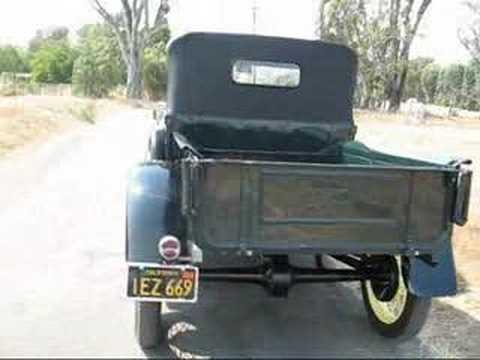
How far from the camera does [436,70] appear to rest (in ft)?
182

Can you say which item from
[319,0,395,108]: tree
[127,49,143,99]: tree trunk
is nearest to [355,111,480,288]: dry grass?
[319,0,395,108]: tree

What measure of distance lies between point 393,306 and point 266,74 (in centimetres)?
242

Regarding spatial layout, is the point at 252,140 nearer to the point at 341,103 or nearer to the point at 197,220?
the point at 341,103

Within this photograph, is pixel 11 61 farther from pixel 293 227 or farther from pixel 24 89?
pixel 293 227

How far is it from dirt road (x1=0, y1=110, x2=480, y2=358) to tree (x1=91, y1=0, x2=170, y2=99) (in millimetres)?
37491

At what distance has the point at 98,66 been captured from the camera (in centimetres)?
5478

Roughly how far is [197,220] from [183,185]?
20 cm

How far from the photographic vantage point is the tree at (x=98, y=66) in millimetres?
52375

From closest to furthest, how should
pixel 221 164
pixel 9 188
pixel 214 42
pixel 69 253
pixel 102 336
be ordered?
pixel 221 164 < pixel 102 336 < pixel 214 42 < pixel 69 253 < pixel 9 188

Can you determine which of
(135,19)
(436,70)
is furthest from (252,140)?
(436,70)

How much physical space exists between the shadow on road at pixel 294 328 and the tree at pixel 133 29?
4049cm

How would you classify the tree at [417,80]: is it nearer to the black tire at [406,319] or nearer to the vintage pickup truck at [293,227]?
the black tire at [406,319]

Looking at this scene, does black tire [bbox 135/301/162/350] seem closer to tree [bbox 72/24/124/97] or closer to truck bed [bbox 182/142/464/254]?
truck bed [bbox 182/142/464/254]

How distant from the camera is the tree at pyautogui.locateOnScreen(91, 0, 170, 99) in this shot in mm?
45125
